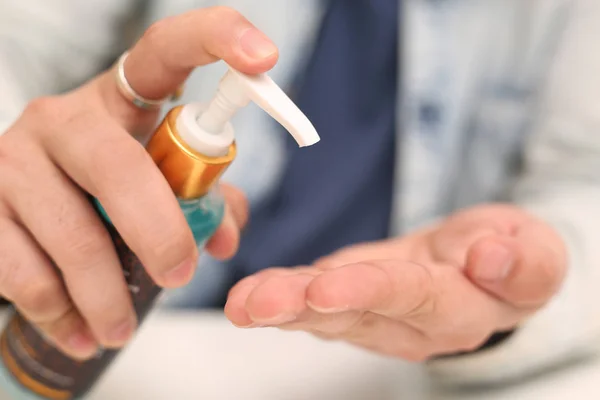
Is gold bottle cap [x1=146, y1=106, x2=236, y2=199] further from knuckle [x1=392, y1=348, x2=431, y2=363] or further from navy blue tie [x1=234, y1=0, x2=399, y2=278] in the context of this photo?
navy blue tie [x1=234, y1=0, x2=399, y2=278]

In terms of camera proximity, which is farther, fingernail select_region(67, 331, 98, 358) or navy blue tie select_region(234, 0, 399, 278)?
navy blue tie select_region(234, 0, 399, 278)

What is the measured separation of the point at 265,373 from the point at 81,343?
12cm

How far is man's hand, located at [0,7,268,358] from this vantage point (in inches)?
7.9

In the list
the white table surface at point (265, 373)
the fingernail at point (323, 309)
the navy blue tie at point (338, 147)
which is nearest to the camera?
the fingernail at point (323, 309)

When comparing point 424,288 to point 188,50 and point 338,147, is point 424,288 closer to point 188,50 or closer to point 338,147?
point 188,50

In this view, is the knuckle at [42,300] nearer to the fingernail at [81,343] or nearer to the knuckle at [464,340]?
the fingernail at [81,343]

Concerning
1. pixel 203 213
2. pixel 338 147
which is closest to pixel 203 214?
pixel 203 213

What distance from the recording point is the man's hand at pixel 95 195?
7.9 inches

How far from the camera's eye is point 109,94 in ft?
0.77

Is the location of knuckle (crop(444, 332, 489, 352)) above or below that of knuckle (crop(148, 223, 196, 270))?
below

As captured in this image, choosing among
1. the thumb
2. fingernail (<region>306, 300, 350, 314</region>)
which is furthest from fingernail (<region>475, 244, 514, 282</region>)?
fingernail (<region>306, 300, 350, 314</region>)

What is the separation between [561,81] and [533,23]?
5 centimetres

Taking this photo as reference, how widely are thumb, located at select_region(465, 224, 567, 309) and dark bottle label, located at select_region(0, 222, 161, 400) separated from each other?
14 centimetres

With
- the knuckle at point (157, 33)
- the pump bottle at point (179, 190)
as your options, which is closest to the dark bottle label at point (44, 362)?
the pump bottle at point (179, 190)
